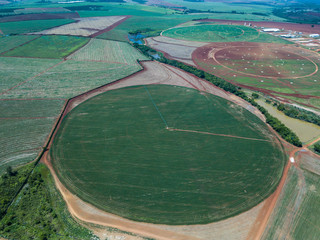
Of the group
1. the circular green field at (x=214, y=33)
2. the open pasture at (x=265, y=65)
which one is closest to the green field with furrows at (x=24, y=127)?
the open pasture at (x=265, y=65)

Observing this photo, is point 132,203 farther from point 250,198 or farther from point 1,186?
point 1,186

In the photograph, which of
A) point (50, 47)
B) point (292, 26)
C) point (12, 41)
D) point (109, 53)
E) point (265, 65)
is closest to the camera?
point (265, 65)

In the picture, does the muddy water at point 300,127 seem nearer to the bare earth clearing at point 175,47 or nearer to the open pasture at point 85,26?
the bare earth clearing at point 175,47

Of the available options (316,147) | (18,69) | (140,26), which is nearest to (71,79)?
(18,69)

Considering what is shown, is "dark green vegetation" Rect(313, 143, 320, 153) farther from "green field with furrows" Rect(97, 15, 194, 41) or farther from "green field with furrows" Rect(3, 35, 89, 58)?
"green field with furrows" Rect(97, 15, 194, 41)

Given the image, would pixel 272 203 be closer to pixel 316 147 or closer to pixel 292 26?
pixel 316 147

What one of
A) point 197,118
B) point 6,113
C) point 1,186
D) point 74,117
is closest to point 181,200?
point 197,118

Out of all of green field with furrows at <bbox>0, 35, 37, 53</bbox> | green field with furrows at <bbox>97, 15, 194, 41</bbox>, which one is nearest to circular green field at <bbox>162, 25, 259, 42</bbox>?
green field with furrows at <bbox>97, 15, 194, 41</bbox>
